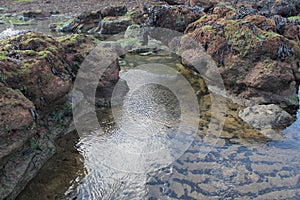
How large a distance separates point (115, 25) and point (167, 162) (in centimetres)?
2585

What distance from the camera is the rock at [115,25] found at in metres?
32.2

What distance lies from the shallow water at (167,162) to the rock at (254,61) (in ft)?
6.75

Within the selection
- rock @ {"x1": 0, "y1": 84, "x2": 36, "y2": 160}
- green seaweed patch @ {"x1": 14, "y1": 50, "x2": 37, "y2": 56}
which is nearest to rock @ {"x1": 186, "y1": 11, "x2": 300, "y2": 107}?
green seaweed patch @ {"x1": 14, "y1": 50, "x2": 37, "y2": 56}

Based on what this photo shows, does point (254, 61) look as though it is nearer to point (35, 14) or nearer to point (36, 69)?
point (36, 69)

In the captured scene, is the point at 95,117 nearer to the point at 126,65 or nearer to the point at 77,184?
the point at 77,184

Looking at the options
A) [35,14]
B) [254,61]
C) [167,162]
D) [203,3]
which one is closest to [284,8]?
[203,3]

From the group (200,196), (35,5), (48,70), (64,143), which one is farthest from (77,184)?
(35,5)

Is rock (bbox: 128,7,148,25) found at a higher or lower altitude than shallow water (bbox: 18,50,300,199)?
lower

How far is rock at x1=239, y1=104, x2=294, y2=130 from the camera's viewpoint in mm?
11805

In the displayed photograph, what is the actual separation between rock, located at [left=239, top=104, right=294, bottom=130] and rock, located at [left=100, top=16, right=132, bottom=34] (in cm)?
2269

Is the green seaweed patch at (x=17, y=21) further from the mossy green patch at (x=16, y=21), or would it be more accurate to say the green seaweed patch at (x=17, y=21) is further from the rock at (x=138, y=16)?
the rock at (x=138, y=16)

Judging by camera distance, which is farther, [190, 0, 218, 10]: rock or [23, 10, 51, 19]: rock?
[23, 10, 51, 19]: rock

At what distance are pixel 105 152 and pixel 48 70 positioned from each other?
13.4ft

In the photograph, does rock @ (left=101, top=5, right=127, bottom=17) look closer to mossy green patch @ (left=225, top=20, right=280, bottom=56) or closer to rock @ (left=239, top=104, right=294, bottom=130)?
mossy green patch @ (left=225, top=20, right=280, bottom=56)
